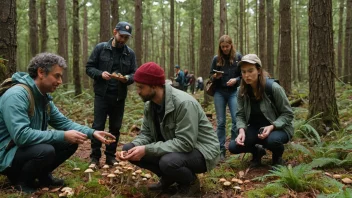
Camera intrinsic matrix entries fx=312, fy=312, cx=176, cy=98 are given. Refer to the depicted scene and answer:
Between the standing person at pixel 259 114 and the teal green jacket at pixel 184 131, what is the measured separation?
0.81 metres

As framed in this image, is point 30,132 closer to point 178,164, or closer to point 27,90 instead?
point 27,90

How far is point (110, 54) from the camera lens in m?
4.95

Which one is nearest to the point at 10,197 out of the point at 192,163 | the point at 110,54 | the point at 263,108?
the point at 192,163

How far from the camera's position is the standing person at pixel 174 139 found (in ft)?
11.2

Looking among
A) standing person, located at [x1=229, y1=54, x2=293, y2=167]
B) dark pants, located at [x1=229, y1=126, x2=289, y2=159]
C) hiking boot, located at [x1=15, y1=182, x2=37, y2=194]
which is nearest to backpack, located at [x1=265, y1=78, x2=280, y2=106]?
standing person, located at [x1=229, y1=54, x2=293, y2=167]

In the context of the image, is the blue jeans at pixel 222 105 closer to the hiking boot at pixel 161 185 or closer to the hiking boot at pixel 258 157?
the hiking boot at pixel 258 157

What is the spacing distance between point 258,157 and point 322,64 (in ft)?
→ 7.31

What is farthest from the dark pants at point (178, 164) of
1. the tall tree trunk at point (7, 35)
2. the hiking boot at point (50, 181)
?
the tall tree trunk at point (7, 35)

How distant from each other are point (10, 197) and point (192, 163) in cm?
203

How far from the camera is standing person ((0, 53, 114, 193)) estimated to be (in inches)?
132

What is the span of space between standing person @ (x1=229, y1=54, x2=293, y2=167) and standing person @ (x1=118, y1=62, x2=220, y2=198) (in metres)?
0.87

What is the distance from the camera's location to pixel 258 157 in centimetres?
480

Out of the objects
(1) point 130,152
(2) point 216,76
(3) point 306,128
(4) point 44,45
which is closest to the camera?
(1) point 130,152

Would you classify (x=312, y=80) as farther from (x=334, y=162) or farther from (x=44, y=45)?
(x=44, y=45)
